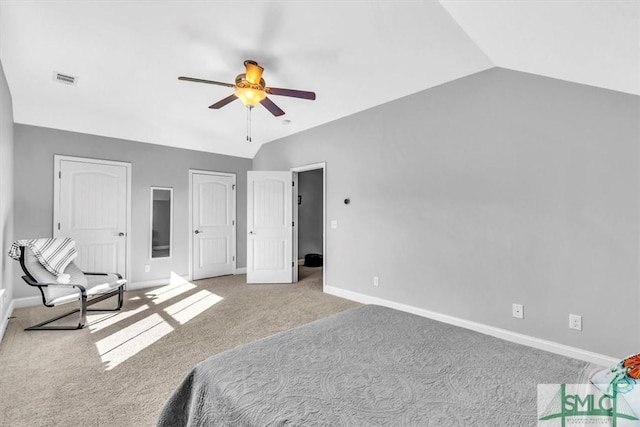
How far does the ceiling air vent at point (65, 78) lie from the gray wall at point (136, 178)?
1213 mm

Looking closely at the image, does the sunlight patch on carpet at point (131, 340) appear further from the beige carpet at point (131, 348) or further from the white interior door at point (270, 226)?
the white interior door at point (270, 226)

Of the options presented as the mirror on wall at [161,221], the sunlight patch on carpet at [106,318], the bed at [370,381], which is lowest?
the sunlight patch on carpet at [106,318]

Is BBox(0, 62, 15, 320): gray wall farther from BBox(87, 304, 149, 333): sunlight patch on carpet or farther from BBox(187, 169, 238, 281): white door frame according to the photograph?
BBox(187, 169, 238, 281): white door frame

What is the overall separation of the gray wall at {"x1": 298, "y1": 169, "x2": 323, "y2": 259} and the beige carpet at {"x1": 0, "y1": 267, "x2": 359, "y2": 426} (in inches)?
108

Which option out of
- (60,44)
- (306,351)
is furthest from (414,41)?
(60,44)

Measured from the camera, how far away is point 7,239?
3477mm

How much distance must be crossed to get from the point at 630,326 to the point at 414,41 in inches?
111

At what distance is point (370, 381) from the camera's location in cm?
114

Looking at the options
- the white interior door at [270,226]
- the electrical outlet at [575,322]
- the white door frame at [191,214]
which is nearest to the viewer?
the electrical outlet at [575,322]

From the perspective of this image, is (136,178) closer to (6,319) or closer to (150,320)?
(6,319)

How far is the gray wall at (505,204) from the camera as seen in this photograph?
2.34 m

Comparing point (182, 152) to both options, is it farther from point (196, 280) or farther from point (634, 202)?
point (634, 202)

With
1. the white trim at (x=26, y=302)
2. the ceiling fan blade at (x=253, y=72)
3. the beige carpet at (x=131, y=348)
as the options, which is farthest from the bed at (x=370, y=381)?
the white trim at (x=26, y=302)

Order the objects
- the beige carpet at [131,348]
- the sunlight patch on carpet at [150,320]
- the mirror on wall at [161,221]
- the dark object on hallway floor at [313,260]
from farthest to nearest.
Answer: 1. the dark object on hallway floor at [313,260]
2. the mirror on wall at [161,221]
3. the sunlight patch on carpet at [150,320]
4. the beige carpet at [131,348]
